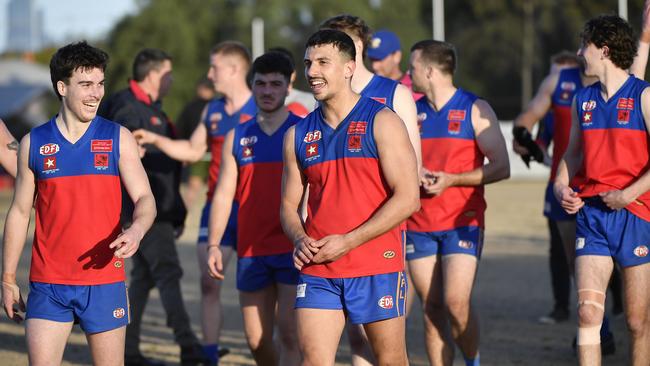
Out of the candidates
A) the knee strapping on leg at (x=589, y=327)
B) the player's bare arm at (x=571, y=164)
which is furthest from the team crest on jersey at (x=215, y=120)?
the knee strapping on leg at (x=589, y=327)

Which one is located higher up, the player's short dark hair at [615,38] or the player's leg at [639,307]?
the player's short dark hair at [615,38]

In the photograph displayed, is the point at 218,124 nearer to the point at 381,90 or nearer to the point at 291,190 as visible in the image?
the point at 381,90

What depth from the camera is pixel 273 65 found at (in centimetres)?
673

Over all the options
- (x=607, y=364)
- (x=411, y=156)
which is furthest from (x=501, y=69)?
(x=411, y=156)

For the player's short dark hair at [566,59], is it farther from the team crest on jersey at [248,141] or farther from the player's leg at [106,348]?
the player's leg at [106,348]

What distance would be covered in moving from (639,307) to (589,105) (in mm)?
1259

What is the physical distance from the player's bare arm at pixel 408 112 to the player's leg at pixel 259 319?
52.5 inches

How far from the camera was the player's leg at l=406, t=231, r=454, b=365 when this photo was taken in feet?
23.7

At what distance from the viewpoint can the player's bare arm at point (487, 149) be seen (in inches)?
281

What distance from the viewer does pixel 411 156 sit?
5.35 m

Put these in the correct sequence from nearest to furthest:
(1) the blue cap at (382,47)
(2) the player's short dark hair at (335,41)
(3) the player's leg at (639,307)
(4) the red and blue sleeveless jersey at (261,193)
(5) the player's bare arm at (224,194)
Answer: (2) the player's short dark hair at (335,41), (3) the player's leg at (639,307), (4) the red and blue sleeveless jersey at (261,193), (5) the player's bare arm at (224,194), (1) the blue cap at (382,47)

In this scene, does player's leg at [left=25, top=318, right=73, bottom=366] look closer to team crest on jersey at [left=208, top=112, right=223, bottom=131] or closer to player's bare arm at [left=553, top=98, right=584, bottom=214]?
player's bare arm at [left=553, top=98, right=584, bottom=214]

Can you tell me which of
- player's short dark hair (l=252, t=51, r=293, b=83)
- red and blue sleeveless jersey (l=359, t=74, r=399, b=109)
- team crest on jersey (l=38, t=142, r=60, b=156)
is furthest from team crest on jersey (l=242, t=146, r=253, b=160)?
team crest on jersey (l=38, t=142, r=60, b=156)

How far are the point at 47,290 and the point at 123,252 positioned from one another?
1.84 feet
